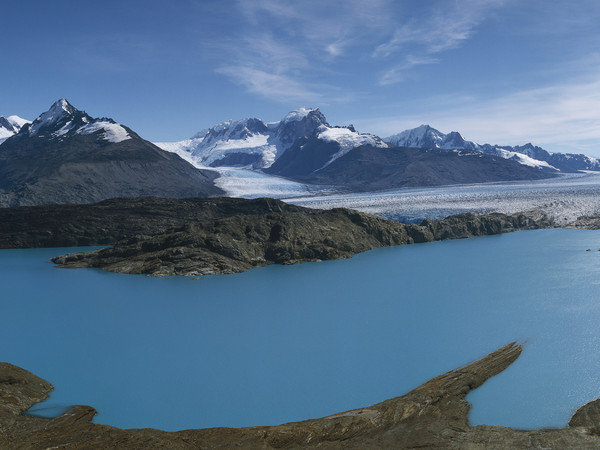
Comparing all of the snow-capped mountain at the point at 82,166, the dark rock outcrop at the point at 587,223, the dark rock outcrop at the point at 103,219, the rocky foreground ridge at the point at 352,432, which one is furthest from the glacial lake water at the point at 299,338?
the snow-capped mountain at the point at 82,166

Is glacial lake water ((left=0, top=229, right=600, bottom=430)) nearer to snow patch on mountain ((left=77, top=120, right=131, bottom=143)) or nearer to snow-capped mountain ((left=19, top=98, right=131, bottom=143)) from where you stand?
snow patch on mountain ((left=77, top=120, right=131, bottom=143))

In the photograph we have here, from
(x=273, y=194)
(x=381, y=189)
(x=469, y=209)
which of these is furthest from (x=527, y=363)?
(x=381, y=189)

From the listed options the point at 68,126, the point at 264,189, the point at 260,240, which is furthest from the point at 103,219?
the point at 68,126

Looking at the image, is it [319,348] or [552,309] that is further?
[552,309]

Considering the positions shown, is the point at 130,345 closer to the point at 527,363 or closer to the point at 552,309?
the point at 527,363

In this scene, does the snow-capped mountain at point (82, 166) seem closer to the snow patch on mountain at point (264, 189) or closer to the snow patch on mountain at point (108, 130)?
the snow patch on mountain at point (108, 130)

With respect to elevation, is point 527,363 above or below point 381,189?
below
